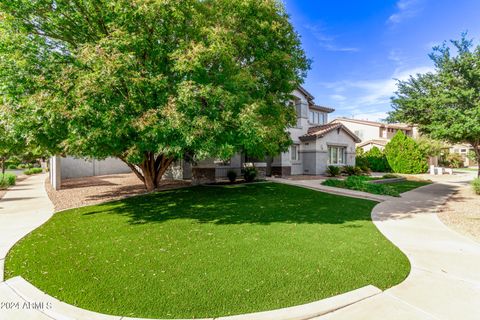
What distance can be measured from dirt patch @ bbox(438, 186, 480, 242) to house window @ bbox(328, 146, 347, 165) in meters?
12.5

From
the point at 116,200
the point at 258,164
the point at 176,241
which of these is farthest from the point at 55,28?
the point at 258,164

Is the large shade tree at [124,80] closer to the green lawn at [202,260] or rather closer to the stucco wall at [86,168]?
the green lawn at [202,260]

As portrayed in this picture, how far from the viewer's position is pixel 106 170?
27141mm

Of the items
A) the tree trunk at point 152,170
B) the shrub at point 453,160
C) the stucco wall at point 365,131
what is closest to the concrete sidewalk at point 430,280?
the tree trunk at point 152,170

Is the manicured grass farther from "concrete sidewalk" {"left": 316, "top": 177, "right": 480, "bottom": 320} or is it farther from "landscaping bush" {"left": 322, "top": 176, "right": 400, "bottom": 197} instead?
"concrete sidewalk" {"left": 316, "top": 177, "right": 480, "bottom": 320}

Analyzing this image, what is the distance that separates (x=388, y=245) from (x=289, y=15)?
40.0ft

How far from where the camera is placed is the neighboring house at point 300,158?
21861 millimetres

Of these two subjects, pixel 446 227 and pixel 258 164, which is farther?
pixel 258 164

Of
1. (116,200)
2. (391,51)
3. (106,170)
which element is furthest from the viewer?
(106,170)

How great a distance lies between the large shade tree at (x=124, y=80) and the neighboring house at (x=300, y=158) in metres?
11.9

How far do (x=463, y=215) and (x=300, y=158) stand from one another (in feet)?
52.3

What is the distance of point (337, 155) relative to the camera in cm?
2661

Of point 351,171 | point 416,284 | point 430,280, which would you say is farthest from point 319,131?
point 416,284

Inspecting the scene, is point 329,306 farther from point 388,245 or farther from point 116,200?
point 116,200
